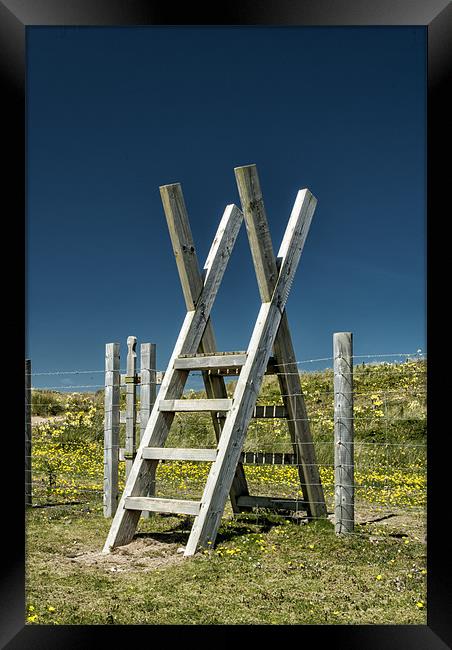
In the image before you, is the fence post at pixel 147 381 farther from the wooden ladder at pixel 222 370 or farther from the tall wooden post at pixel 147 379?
the wooden ladder at pixel 222 370

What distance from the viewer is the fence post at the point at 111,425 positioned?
7.64 m

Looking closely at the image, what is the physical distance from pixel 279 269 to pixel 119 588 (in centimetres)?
332

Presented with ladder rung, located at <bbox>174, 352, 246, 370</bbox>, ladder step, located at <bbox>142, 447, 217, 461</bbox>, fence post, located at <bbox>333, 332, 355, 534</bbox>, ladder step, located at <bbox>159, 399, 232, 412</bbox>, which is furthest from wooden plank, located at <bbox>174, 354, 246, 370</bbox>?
fence post, located at <bbox>333, 332, 355, 534</bbox>

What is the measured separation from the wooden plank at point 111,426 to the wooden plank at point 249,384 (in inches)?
83.9

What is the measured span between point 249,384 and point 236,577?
1.72 metres

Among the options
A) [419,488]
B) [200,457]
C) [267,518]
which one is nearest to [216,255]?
[200,457]

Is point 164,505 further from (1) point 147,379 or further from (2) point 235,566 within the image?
(1) point 147,379

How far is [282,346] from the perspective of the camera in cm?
661

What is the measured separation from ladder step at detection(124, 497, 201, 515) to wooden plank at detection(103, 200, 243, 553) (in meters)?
0.09

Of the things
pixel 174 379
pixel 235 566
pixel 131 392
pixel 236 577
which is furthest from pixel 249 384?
pixel 131 392

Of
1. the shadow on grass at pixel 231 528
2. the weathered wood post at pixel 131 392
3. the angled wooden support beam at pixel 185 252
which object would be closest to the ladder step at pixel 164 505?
the shadow on grass at pixel 231 528
